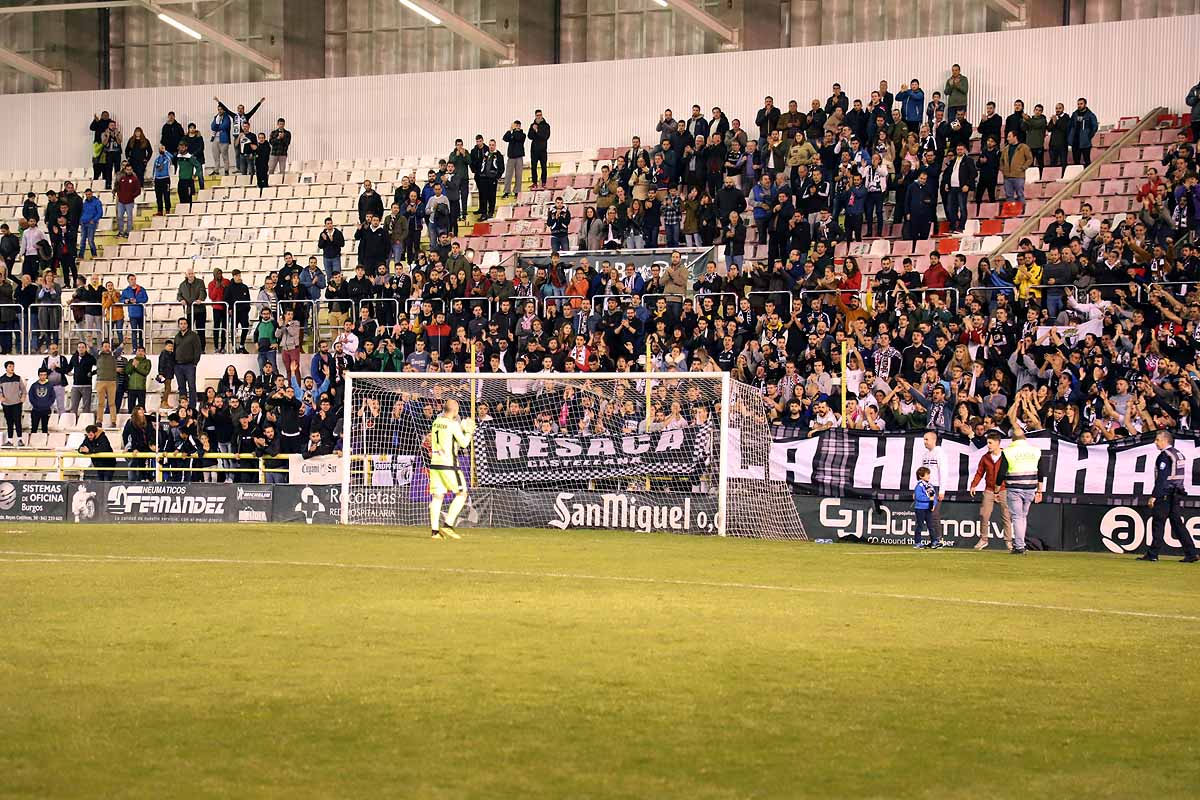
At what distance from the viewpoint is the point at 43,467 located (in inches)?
1236

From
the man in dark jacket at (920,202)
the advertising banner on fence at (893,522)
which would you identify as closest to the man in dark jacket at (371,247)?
the man in dark jacket at (920,202)

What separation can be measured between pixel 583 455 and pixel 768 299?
5.77 m

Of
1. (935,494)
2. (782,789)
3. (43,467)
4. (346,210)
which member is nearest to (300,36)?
(346,210)

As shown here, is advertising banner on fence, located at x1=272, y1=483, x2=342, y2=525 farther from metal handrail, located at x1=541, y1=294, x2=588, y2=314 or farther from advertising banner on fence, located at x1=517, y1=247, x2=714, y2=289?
advertising banner on fence, located at x1=517, y1=247, x2=714, y2=289

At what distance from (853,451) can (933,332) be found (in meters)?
3.28

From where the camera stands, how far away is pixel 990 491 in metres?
22.0

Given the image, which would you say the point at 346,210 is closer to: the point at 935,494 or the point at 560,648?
the point at 935,494

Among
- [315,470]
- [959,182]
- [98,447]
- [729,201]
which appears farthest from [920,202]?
[98,447]

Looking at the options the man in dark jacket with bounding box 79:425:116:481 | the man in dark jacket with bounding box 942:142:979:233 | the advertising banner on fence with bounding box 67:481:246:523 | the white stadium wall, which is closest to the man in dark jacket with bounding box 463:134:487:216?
the white stadium wall

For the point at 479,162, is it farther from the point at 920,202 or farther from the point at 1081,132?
the point at 1081,132

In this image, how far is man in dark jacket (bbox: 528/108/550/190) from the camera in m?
36.8

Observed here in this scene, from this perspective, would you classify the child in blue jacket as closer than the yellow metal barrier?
Yes

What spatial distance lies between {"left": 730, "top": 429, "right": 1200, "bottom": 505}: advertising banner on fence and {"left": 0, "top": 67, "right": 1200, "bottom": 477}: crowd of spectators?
0.51 metres

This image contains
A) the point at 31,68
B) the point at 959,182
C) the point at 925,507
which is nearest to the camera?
the point at 925,507
